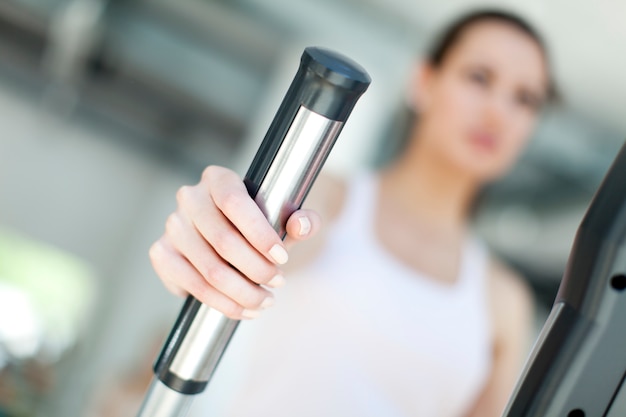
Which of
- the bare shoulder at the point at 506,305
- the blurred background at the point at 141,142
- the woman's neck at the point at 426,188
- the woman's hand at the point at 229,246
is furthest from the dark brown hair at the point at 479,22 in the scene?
the blurred background at the point at 141,142

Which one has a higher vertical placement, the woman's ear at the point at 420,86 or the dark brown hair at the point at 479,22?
the dark brown hair at the point at 479,22

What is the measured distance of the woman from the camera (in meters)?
0.89

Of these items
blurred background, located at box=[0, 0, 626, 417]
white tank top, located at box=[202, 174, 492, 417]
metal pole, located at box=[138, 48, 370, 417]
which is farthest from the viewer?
blurred background, located at box=[0, 0, 626, 417]

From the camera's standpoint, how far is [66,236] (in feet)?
14.3

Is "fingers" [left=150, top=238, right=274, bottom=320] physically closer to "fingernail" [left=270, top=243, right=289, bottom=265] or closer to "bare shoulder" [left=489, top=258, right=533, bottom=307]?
"fingernail" [left=270, top=243, right=289, bottom=265]

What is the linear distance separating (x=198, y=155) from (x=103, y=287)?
97 centimetres

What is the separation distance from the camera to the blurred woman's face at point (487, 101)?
3.26 ft

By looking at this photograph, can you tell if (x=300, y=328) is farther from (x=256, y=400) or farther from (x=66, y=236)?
(x=66, y=236)

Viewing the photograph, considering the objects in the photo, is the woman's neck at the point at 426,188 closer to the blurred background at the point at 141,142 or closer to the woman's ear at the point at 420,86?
the woman's ear at the point at 420,86

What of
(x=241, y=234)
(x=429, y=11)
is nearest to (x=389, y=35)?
(x=429, y=11)

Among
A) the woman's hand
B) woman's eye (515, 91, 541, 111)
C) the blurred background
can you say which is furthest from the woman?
the blurred background

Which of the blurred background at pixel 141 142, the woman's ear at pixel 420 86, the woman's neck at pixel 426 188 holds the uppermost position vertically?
the woman's ear at pixel 420 86

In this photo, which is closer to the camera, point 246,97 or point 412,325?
point 412,325

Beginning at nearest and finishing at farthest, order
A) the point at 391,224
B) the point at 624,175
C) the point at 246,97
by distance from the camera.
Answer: the point at 624,175
the point at 391,224
the point at 246,97
